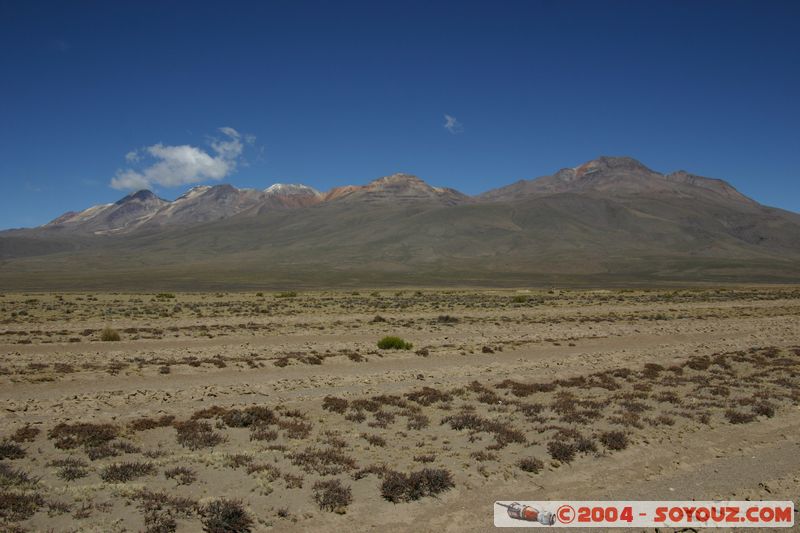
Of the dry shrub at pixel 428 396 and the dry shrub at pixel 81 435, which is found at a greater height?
the dry shrub at pixel 81 435

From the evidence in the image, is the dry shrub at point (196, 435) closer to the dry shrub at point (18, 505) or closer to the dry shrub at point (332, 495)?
the dry shrub at point (18, 505)

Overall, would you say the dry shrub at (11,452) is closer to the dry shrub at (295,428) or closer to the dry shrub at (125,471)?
the dry shrub at (125,471)

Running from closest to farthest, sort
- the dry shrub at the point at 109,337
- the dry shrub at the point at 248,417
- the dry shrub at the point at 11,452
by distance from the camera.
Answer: the dry shrub at the point at 11,452
the dry shrub at the point at 248,417
the dry shrub at the point at 109,337

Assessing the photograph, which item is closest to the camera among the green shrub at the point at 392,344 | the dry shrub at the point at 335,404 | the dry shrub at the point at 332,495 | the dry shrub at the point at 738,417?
the dry shrub at the point at 332,495

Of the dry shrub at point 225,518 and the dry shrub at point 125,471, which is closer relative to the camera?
the dry shrub at point 225,518

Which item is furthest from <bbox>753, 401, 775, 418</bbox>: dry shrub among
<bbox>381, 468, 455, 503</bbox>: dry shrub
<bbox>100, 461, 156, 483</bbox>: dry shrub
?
<bbox>100, 461, 156, 483</bbox>: dry shrub

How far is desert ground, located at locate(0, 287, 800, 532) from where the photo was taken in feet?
28.7

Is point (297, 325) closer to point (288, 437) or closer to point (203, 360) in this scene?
point (203, 360)

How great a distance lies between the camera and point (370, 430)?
13109 millimetres

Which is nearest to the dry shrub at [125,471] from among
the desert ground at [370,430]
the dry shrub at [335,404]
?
the desert ground at [370,430]

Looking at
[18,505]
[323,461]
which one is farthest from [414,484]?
[18,505]

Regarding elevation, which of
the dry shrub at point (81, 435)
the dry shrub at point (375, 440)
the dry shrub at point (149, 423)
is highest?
the dry shrub at point (81, 435)

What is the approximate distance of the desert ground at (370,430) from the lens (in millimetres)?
8758

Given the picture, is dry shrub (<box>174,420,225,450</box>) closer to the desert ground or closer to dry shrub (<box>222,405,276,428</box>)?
the desert ground
